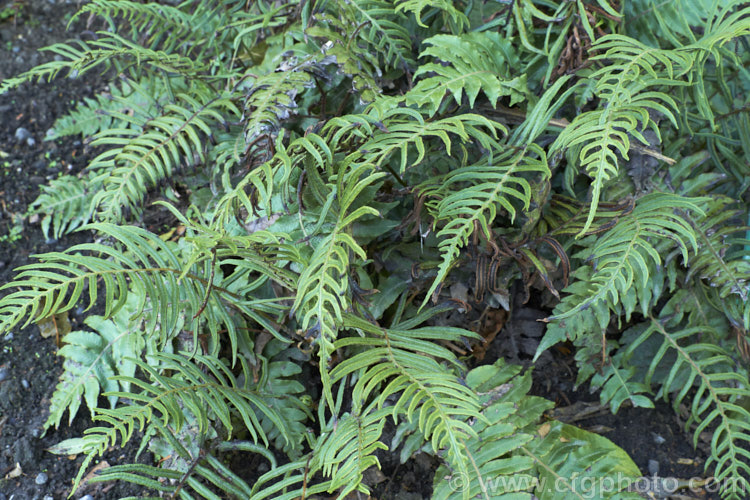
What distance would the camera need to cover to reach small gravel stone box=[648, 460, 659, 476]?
1.77 m

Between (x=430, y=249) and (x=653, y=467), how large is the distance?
0.92 meters

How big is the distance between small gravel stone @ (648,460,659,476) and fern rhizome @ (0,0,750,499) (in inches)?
6.3

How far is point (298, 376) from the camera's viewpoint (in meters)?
1.77

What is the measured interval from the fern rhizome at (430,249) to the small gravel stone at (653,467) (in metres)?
0.16

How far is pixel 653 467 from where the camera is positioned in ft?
5.84

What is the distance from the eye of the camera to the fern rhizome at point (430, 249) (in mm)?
1424

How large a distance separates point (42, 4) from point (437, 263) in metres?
2.55

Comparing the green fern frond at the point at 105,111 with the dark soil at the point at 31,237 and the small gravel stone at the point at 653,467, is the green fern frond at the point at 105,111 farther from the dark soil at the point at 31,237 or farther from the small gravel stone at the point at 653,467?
the small gravel stone at the point at 653,467

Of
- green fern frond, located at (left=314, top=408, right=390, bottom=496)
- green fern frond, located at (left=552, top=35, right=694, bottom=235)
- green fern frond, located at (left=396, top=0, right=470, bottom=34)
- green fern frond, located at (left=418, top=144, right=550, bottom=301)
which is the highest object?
green fern frond, located at (left=396, top=0, right=470, bottom=34)

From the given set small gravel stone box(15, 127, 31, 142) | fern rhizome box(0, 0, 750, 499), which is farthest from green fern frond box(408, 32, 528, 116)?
small gravel stone box(15, 127, 31, 142)

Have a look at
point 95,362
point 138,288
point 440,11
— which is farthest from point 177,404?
point 440,11

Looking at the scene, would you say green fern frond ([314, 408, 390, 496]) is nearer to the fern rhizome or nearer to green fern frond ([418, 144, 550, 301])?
the fern rhizome

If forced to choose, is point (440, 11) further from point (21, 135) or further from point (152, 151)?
point (21, 135)

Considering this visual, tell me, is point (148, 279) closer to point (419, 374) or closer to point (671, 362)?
point (419, 374)
